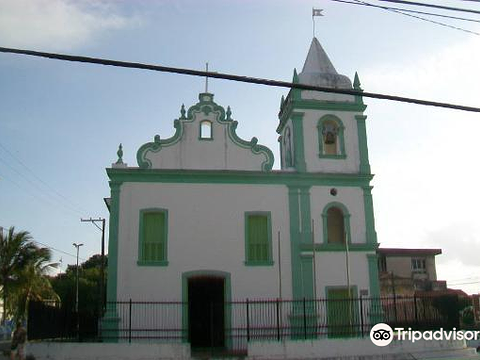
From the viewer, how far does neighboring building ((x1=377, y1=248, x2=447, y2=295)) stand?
1887 inches

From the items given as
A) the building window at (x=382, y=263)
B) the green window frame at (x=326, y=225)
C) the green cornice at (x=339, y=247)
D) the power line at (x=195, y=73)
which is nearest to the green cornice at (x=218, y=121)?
the green window frame at (x=326, y=225)

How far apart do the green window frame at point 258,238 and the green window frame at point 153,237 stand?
3233mm

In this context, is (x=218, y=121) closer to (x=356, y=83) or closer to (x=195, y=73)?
(x=356, y=83)

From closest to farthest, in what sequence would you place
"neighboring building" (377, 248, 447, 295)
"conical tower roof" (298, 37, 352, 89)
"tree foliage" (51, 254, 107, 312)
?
"conical tower roof" (298, 37, 352, 89), "tree foliage" (51, 254, 107, 312), "neighboring building" (377, 248, 447, 295)

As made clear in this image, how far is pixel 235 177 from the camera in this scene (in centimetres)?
2300

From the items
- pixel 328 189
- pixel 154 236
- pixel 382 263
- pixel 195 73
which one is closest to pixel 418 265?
pixel 382 263

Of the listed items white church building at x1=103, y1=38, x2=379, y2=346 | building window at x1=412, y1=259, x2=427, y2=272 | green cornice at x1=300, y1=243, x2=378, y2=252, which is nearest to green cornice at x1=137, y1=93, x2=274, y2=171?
white church building at x1=103, y1=38, x2=379, y2=346

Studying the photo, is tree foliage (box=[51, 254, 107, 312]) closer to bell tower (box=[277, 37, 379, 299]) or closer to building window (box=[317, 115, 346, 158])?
bell tower (box=[277, 37, 379, 299])

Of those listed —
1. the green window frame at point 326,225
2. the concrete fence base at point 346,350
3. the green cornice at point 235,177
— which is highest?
the green cornice at point 235,177

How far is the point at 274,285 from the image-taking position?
22.2 meters

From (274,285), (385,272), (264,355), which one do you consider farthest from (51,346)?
(385,272)

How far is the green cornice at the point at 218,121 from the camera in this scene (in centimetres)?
2295

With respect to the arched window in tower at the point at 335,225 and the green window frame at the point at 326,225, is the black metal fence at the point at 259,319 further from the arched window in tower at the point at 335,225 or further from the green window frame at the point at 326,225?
the arched window in tower at the point at 335,225

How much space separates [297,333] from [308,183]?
19.8 ft
